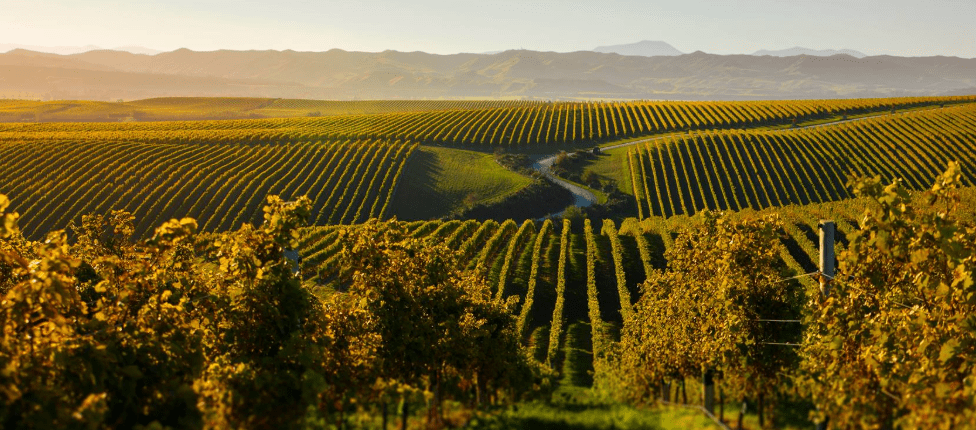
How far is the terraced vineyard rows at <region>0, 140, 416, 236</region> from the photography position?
62.8m

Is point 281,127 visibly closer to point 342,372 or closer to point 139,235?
point 139,235

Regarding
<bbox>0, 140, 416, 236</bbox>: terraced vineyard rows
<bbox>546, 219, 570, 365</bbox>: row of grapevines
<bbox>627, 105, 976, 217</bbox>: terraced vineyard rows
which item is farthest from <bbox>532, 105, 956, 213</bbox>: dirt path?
<bbox>546, 219, 570, 365</bbox>: row of grapevines

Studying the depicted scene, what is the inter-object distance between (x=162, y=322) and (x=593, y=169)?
7915cm

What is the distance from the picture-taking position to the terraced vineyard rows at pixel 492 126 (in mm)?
94750

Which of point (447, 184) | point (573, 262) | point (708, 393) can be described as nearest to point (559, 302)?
point (573, 262)

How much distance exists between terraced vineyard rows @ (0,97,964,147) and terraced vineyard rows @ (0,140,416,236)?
858 cm

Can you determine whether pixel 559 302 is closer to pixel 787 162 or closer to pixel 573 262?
pixel 573 262

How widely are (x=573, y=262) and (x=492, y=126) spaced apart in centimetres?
7261

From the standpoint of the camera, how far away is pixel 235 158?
3206 inches

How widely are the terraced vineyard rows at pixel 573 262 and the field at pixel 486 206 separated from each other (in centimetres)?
20

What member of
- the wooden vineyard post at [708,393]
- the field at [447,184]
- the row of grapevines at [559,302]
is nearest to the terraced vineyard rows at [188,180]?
the field at [447,184]

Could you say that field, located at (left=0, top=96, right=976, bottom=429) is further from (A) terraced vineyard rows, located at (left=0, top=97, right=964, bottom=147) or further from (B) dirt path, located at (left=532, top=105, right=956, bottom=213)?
(B) dirt path, located at (left=532, top=105, right=956, bottom=213)

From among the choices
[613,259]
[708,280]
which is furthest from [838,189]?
[708,280]

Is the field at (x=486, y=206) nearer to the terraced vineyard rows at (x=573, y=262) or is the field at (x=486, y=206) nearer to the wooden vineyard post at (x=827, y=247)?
the terraced vineyard rows at (x=573, y=262)
